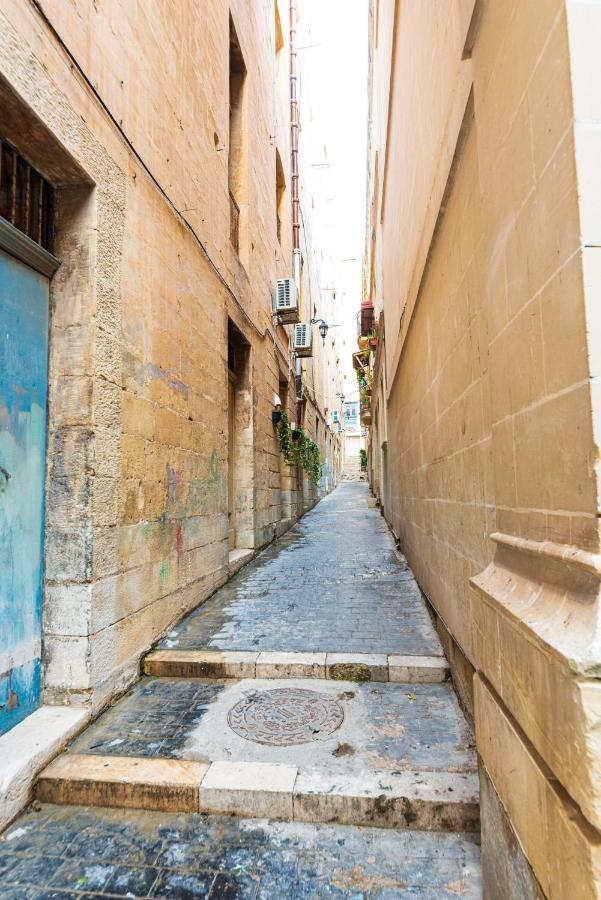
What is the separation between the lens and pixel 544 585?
129 cm

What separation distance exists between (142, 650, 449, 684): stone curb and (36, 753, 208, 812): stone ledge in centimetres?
103

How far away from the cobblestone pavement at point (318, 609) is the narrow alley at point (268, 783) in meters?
0.05

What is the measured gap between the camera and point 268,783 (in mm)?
2256

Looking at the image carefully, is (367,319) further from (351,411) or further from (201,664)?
(351,411)

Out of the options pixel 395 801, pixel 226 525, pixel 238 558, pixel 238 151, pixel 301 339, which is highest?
pixel 238 151

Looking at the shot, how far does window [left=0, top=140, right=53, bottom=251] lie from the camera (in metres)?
2.80

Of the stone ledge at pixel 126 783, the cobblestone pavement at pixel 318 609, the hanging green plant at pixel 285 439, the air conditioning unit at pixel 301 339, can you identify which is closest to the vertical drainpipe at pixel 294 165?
the air conditioning unit at pixel 301 339

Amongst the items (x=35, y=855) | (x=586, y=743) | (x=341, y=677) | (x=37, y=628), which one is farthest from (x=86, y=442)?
(x=586, y=743)

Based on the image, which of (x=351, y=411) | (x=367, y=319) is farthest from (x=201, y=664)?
(x=351, y=411)

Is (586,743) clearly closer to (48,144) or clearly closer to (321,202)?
(48,144)

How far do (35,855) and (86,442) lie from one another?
2.06 m

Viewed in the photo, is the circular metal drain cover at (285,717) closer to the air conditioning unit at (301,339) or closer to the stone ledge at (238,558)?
the stone ledge at (238,558)

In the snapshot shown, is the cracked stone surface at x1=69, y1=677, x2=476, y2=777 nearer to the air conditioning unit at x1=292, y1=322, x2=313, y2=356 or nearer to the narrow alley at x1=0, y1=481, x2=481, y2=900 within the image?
the narrow alley at x1=0, y1=481, x2=481, y2=900

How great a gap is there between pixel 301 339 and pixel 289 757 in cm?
1192
